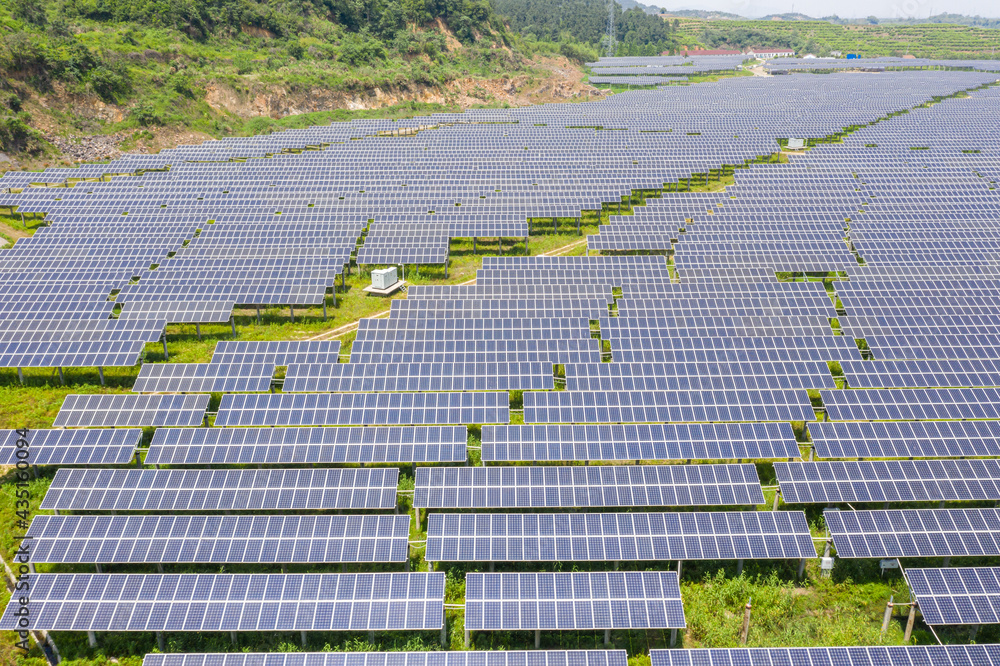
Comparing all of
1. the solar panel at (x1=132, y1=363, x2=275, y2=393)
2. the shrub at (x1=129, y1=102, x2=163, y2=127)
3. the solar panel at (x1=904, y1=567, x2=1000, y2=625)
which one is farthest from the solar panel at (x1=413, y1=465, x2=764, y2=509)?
the shrub at (x1=129, y1=102, x2=163, y2=127)

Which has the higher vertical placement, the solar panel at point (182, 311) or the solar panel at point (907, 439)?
the solar panel at point (907, 439)

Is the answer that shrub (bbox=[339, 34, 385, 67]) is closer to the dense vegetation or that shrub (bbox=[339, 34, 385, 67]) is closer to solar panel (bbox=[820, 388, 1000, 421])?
the dense vegetation

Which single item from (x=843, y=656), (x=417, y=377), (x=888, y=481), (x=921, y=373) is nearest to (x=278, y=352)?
(x=417, y=377)

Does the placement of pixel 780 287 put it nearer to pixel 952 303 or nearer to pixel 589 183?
pixel 952 303

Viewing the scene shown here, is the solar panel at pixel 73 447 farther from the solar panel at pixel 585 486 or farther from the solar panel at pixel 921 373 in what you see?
the solar panel at pixel 921 373

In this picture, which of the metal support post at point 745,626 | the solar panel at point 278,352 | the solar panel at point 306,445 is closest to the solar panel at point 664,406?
the solar panel at point 306,445

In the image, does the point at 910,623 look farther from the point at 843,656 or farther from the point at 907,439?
the point at 907,439
